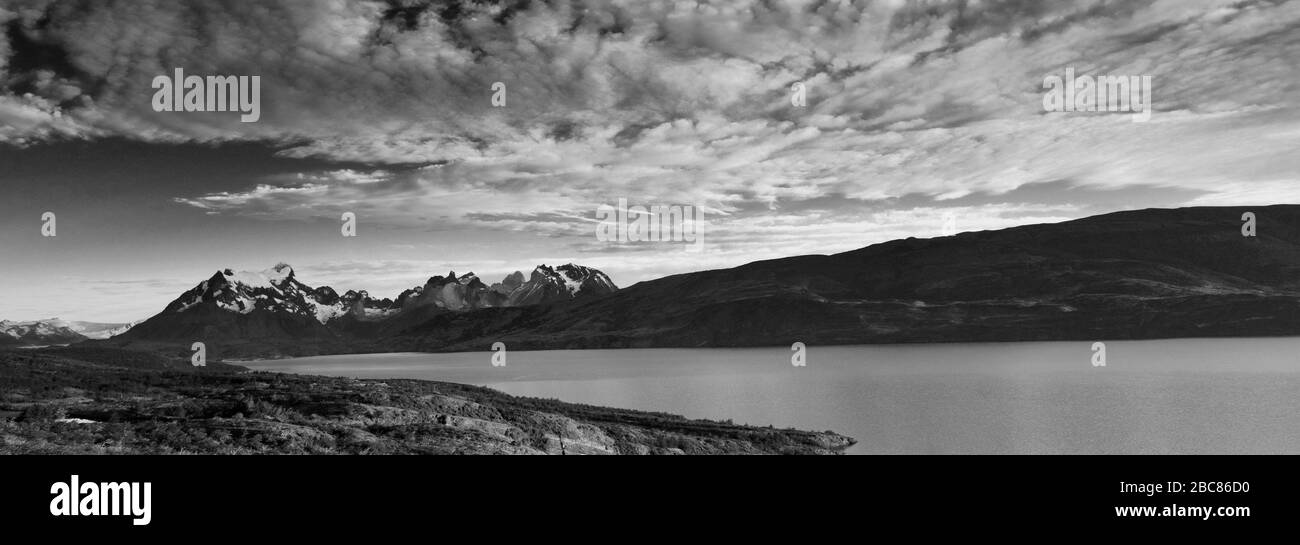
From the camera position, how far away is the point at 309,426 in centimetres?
4231

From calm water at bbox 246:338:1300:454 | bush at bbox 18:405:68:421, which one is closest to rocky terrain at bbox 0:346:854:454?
bush at bbox 18:405:68:421

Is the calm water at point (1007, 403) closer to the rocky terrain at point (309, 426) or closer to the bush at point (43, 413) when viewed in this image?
the rocky terrain at point (309, 426)

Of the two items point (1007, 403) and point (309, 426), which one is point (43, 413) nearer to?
point (309, 426)

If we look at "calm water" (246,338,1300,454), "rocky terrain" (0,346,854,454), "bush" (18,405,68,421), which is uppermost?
"bush" (18,405,68,421)

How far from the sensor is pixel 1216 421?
7569cm

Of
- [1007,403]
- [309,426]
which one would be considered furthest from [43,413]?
[1007,403]

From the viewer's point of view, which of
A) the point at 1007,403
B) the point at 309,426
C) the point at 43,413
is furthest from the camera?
the point at 1007,403

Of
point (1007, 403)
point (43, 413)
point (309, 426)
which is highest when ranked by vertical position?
point (43, 413)

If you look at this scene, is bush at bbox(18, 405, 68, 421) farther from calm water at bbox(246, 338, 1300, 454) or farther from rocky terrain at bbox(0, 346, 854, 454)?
calm water at bbox(246, 338, 1300, 454)

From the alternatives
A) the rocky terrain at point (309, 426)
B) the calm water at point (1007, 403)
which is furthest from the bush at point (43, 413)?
the calm water at point (1007, 403)

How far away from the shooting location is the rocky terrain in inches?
1395
